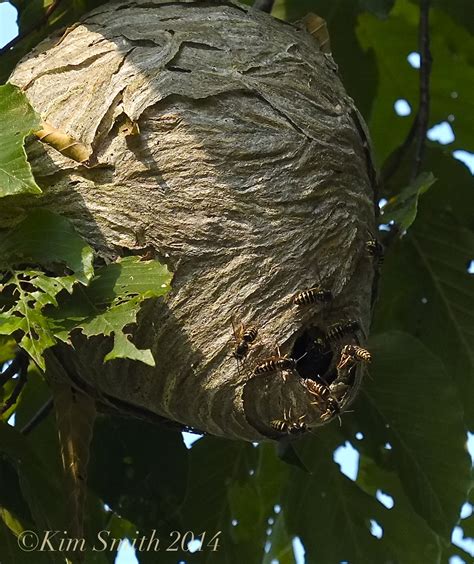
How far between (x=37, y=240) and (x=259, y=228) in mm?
415

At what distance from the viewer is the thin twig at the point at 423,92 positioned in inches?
117

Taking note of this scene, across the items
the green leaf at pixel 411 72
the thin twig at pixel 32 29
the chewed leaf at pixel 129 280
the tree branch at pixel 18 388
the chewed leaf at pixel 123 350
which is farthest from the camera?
the green leaf at pixel 411 72

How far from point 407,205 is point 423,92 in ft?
1.98

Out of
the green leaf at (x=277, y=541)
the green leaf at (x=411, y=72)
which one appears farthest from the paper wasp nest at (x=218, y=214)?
the green leaf at (x=411, y=72)

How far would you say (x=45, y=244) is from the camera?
2105 millimetres

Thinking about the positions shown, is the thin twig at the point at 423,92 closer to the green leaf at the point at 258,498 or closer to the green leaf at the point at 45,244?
the green leaf at the point at 258,498

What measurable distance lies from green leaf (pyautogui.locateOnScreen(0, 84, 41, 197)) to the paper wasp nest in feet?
0.65

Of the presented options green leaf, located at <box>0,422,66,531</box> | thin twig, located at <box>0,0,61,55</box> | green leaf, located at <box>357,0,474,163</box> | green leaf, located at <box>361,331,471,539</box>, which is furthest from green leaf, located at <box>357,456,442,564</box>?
thin twig, located at <box>0,0,61,55</box>

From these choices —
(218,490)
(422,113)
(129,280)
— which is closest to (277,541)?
(218,490)

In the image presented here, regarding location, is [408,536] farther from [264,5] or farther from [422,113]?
[264,5]

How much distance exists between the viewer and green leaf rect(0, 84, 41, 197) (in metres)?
1.99

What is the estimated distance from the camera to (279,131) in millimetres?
2377

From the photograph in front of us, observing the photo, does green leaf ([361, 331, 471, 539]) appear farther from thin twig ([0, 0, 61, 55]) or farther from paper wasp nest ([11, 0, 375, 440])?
thin twig ([0, 0, 61, 55])

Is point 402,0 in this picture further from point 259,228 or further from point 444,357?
point 259,228
